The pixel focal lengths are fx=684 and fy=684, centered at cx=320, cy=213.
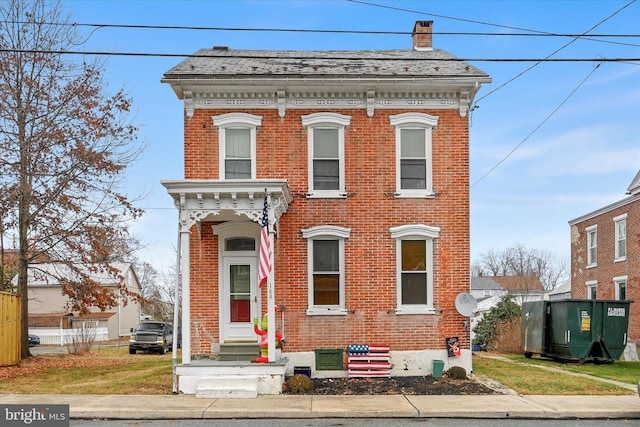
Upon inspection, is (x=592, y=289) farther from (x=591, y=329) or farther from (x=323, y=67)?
(x=323, y=67)

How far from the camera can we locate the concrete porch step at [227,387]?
552 inches

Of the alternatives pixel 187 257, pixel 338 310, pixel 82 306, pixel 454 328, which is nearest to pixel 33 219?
pixel 82 306

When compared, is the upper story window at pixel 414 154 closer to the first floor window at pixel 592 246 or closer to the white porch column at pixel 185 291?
the white porch column at pixel 185 291

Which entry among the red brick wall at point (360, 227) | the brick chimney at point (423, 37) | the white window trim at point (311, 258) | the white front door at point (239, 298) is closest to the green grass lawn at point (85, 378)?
the red brick wall at point (360, 227)

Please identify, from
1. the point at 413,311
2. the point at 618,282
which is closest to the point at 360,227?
the point at 413,311

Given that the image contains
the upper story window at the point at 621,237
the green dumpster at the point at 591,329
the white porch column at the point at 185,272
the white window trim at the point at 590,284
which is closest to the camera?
the white porch column at the point at 185,272

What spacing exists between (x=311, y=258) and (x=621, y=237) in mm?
19981

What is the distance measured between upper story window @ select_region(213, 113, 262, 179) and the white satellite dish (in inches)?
237

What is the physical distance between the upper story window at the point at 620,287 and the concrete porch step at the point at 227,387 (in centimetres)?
2259

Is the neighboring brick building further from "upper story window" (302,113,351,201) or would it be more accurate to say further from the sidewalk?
the sidewalk

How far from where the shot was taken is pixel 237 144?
690 inches

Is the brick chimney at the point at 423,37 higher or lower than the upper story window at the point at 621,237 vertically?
higher

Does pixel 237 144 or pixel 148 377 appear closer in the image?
pixel 148 377

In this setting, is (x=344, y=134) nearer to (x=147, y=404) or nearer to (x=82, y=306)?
(x=147, y=404)
